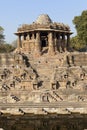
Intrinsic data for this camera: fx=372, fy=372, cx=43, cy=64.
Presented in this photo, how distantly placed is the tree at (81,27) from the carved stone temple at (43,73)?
11.0m

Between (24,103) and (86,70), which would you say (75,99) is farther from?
(86,70)

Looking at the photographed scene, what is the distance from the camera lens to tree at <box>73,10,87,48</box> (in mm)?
47356

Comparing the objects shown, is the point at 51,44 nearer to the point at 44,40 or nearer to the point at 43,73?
the point at 44,40

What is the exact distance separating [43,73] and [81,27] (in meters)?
18.3

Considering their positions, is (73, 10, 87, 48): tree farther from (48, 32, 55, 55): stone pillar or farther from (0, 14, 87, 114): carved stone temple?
(48, 32, 55, 55): stone pillar

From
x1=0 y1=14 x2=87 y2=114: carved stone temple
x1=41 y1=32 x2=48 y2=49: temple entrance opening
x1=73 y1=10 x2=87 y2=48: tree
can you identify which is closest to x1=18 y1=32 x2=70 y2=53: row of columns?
x1=0 y1=14 x2=87 y2=114: carved stone temple

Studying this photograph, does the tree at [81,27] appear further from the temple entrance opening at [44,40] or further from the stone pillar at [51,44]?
the stone pillar at [51,44]

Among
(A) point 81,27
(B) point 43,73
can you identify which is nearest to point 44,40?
(B) point 43,73

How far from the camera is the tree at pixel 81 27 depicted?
155ft

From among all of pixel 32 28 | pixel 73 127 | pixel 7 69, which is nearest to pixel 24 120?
pixel 73 127

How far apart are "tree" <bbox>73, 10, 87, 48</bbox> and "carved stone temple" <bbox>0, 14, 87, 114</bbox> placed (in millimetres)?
10999

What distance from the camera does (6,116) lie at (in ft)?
65.9

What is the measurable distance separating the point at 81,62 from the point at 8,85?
7.24m

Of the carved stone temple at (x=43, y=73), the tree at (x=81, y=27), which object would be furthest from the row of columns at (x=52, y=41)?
the tree at (x=81, y=27)
